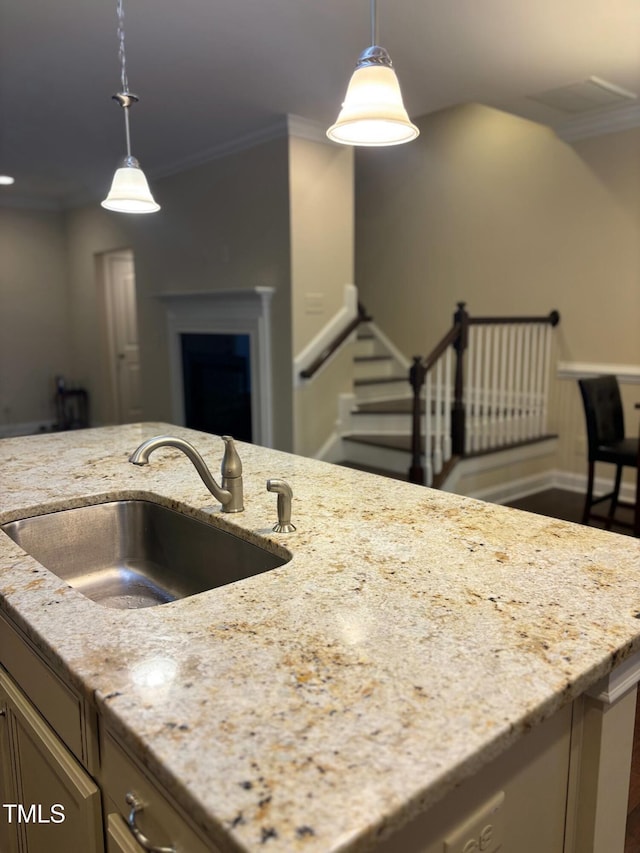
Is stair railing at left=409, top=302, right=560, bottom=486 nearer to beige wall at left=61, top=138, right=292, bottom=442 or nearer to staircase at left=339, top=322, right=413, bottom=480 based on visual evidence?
staircase at left=339, top=322, right=413, bottom=480

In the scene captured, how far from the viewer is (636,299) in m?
4.50

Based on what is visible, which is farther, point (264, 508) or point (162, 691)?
point (264, 508)

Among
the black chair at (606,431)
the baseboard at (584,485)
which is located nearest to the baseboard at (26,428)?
the baseboard at (584,485)

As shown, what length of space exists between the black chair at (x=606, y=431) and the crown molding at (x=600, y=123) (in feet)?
5.96

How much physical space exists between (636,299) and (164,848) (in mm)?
4640

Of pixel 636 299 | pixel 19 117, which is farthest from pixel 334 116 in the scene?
pixel 636 299

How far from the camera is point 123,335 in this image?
289 inches

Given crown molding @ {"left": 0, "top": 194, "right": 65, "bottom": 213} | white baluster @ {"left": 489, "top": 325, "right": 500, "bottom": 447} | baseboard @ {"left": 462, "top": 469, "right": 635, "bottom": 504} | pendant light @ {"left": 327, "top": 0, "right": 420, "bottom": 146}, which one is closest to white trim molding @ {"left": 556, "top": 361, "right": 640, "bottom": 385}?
white baluster @ {"left": 489, "top": 325, "right": 500, "bottom": 447}

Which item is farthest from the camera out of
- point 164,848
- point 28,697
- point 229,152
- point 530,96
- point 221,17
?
point 229,152

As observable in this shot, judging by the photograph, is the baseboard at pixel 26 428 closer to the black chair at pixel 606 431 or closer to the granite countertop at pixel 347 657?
the black chair at pixel 606 431

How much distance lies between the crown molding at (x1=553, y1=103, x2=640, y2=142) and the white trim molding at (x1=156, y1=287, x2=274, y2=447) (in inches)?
94.1

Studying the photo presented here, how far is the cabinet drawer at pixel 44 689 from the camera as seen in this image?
0.98 m

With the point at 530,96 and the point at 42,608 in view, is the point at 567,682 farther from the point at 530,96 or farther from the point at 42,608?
the point at 530,96

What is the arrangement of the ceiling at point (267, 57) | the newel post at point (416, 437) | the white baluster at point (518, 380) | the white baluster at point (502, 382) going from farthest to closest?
the white baluster at point (518, 380)
the white baluster at point (502, 382)
the newel post at point (416, 437)
the ceiling at point (267, 57)
